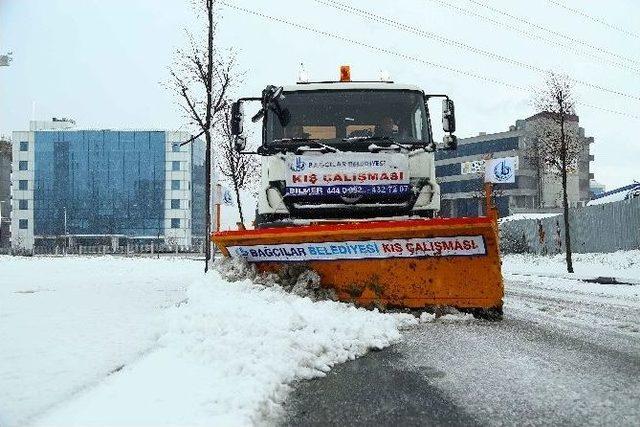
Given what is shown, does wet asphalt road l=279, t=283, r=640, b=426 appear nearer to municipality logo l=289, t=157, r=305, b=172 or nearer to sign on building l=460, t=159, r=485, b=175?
municipality logo l=289, t=157, r=305, b=172

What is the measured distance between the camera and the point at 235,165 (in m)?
21.3

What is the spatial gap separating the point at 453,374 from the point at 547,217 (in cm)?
2479

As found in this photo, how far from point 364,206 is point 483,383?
3237mm

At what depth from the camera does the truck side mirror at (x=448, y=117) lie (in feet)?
24.2

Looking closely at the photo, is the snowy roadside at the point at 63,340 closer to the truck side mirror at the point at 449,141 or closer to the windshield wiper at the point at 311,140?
the windshield wiper at the point at 311,140

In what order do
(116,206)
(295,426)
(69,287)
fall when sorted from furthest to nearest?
(116,206) < (69,287) < (295,426)

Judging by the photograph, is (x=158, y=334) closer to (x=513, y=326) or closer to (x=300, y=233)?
(x=300, y=233)

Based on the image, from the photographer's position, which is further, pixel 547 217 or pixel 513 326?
pixel 547 217

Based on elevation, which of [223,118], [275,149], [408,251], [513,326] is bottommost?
[513,326]

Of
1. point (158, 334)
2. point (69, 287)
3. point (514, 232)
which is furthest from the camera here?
point (514, 232)

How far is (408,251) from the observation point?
18.5ft

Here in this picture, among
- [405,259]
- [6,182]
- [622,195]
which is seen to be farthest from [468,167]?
[405,259]

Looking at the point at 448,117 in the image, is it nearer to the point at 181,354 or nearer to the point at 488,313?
the point at 488,313

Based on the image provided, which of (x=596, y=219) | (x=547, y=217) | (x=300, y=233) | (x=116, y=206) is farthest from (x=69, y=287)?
(x=116, y=206)
